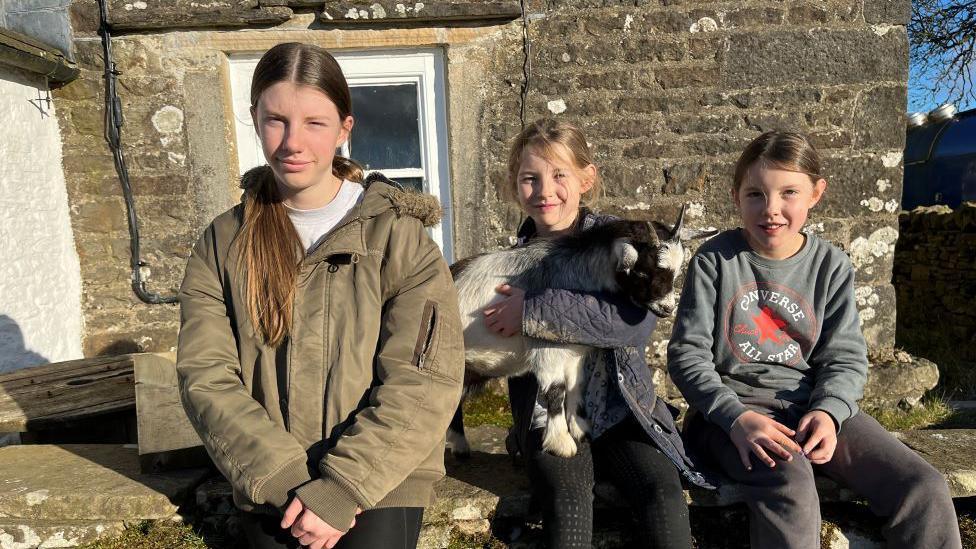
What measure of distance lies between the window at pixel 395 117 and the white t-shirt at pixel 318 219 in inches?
93.1

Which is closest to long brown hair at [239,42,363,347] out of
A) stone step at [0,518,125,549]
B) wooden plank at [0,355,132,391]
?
stone step at [0,518,125,549]

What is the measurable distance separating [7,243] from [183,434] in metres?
2.31

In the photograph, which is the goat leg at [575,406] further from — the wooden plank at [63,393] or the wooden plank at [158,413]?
the wooden plank at [63,393]

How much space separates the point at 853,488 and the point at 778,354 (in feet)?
1.83

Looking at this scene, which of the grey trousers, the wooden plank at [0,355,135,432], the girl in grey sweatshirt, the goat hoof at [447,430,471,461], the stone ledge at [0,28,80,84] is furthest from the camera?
the stone ledge at [0,28,80,84]

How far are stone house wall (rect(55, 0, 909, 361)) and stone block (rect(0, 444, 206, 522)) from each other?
75.1 inches

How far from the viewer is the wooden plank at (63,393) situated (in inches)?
122

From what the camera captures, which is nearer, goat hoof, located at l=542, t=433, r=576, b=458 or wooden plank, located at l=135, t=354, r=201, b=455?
goat hoof, located at l=542, t=433, r=576, b=458

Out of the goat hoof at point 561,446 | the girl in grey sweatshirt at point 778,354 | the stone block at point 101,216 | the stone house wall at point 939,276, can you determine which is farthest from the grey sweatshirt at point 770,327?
the stone house wall at point 939,276

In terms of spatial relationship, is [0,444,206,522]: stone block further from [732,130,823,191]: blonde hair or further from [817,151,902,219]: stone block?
[817,151,902,219]: stone block

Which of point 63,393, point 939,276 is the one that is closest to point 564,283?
point 63,393

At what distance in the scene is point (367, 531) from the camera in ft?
6.18

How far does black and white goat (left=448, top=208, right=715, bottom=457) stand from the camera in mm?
2232

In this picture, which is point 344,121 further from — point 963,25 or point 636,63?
point 963,25
